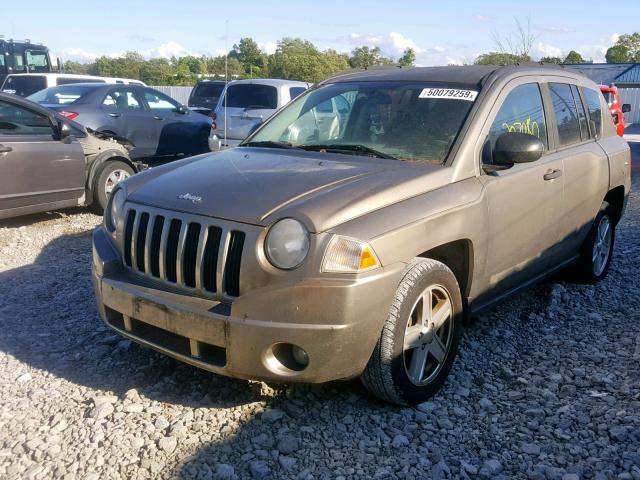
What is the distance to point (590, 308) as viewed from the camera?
17.6 feet

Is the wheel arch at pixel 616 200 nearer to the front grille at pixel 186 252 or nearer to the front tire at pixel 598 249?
the front tire at pixel 598 249

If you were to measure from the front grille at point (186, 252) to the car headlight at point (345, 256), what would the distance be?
436 millimetres

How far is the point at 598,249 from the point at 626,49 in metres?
78.3

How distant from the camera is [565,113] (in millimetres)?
5160

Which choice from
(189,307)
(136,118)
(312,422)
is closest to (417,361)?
(312,422)

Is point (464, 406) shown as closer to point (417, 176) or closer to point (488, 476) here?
point (488, 476)

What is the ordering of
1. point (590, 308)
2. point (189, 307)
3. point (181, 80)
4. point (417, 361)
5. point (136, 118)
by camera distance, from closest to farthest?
1. point (189, 307)
2. point (417, 361)
3. point (590, 308)
4. point (136, 118)
5. point (181, 80)

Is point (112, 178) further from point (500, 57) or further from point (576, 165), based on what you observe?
point (500, 57)

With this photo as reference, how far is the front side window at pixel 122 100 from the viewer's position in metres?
11.7

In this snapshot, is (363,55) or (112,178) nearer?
(112,178)

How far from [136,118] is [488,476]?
10.3 meters

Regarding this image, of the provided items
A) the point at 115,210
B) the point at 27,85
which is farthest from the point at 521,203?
the point at 27,85

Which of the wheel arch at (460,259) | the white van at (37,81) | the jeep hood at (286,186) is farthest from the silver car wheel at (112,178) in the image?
the white van at (37,81)

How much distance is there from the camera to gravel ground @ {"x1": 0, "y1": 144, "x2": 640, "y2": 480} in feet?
10.2
